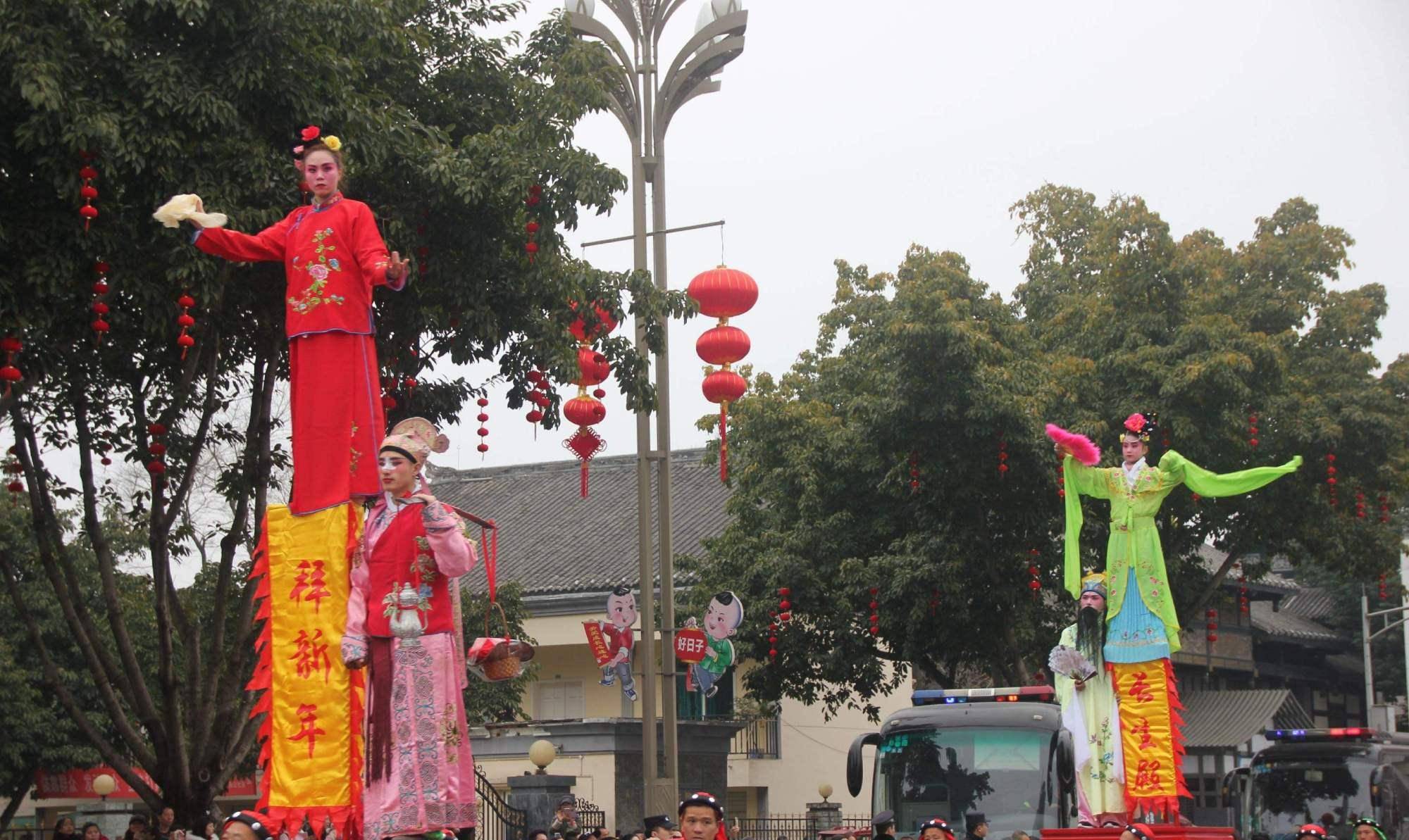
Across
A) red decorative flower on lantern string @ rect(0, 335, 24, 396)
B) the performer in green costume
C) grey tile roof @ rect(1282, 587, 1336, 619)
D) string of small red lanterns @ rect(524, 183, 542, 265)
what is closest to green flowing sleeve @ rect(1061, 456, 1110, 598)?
the performer in green costume

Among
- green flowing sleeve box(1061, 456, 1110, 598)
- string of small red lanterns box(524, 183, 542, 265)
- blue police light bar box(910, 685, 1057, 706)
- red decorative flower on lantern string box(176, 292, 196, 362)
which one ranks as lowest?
blue police light bar box(910, 685, 1057, 706)

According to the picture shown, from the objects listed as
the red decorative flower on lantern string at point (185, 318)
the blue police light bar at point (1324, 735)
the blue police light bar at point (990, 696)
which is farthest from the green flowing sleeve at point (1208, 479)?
the red decorative flower on lantern string at point (185, 318)

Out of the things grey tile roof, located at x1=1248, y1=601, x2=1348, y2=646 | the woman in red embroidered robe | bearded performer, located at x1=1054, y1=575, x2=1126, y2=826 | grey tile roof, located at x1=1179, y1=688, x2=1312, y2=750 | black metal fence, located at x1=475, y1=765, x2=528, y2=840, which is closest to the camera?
the woman in red embroidered robe

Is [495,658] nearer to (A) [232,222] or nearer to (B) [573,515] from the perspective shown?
(A) [232,222]

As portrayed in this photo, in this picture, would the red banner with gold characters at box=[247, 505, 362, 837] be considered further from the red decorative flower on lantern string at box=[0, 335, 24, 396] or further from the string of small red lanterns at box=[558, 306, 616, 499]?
the string of small red lanterns at box=[558, 306, 616, 499]

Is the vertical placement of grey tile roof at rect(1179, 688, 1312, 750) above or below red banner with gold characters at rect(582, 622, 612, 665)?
below

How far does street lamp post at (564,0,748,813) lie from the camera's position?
16.7 m

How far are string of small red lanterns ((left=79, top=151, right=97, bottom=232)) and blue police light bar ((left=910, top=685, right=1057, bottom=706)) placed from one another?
10.3 m

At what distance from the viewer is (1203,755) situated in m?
41.3

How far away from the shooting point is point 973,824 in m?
17.5

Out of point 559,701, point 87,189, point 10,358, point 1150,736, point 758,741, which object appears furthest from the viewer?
point 758,741

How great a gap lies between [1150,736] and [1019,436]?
9.42 m

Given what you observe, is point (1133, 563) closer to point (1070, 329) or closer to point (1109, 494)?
point (1109, 494)

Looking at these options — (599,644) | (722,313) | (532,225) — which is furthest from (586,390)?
(532,225)
